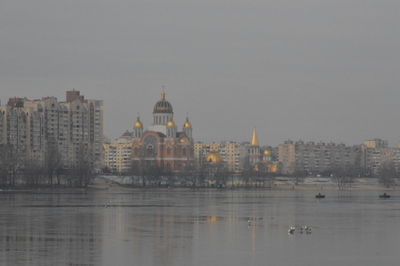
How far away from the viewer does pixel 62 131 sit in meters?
178

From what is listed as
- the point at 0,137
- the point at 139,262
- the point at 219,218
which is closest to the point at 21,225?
the point at 219,218

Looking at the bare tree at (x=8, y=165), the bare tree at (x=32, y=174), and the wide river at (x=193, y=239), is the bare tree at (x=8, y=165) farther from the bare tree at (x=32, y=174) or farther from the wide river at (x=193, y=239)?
the wide river at (x=193, y=239)

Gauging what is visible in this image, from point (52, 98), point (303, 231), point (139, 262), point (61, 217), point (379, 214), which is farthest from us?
point (52, 98)

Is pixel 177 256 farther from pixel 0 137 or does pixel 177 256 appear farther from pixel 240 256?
pixel 0 137

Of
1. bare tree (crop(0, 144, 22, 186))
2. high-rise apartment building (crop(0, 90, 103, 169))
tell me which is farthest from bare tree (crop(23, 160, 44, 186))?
high-rise apartment building (crop(0, 90, 103, 169))

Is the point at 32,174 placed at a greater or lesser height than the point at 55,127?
lesser

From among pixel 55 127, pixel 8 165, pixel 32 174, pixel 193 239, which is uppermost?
pixel 55 127

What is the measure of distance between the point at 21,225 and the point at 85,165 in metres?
92.0

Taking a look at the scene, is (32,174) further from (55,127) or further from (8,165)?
(55,127)

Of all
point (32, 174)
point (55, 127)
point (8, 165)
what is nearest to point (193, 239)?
point (8, 165)

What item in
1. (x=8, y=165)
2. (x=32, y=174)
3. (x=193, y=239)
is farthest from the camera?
(x=32, y=174)

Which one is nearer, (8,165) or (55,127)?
(8,165)

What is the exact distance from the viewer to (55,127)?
176625 mm

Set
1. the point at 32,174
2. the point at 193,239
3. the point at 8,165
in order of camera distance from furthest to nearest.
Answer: the point at 32,174 < the point at 8,165 < the point at 193,239
